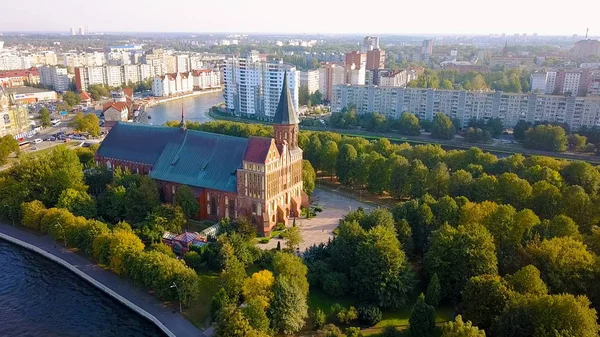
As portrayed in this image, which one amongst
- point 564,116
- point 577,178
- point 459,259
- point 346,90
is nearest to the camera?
point 459,259

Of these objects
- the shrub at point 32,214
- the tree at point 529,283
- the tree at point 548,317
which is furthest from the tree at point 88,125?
the tree at point 548,317

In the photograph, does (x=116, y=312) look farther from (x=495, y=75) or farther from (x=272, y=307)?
(x=495, y=75)

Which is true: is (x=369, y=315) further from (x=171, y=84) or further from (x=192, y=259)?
(x=171, y=84)

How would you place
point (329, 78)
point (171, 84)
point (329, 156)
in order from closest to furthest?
point (329, 156) < point (329, 78) < point (171, 84)

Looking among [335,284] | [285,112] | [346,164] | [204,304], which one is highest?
[285,112]

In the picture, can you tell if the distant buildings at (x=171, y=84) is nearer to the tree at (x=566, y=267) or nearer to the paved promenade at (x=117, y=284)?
the paved promenade at (x=117, y=284)

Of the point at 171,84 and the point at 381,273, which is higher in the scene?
the point at 171,84

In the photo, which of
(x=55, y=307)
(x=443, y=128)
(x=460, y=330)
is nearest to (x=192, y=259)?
(x=55, y=307)

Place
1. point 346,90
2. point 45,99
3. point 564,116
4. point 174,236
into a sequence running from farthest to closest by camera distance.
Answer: point 45,99
point 346,90
point 564,116
point 174,236

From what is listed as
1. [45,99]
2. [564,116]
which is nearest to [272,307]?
[564,116]
